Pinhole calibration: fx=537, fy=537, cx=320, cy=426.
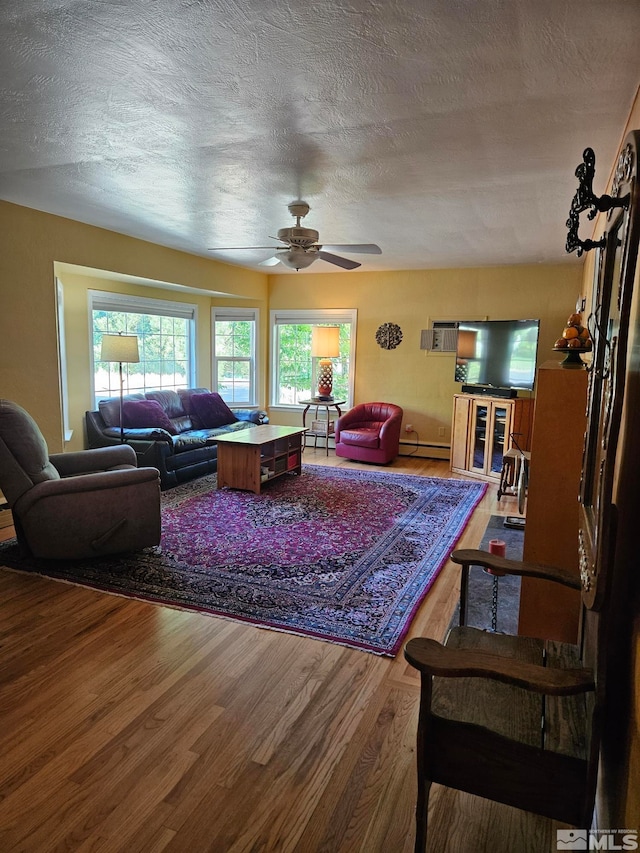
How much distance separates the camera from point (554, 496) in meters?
2.36

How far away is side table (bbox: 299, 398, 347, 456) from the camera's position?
725 centimetres

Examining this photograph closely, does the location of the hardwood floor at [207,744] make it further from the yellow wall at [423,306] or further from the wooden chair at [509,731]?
the yellow wall at [423,306]

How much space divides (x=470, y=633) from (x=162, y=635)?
1.58m

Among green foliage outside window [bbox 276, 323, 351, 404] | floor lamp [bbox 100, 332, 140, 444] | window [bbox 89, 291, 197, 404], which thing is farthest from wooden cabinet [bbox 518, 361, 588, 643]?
green foliage outside window [bbox 276, 323, 351, 404]

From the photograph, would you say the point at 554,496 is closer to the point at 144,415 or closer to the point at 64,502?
the point at 64,502

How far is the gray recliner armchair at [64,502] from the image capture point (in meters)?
3.28

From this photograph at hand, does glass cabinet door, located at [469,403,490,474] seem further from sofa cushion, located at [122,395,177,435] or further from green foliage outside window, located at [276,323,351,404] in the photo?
sofa cushion, located at [122,395,177,435]

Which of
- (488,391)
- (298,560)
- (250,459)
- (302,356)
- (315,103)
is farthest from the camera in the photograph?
(302,356)

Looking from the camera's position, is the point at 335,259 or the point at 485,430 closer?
the point at 335,259

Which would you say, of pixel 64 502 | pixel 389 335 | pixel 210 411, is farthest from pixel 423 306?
pixel 64 502

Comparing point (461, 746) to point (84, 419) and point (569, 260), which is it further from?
point (569, 260)

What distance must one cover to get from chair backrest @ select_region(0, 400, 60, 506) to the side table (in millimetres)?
4221

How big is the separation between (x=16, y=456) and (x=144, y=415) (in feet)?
8.32

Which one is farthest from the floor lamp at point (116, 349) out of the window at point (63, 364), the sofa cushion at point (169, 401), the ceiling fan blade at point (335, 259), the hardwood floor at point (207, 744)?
the hardwood floor at point (207, 744)
